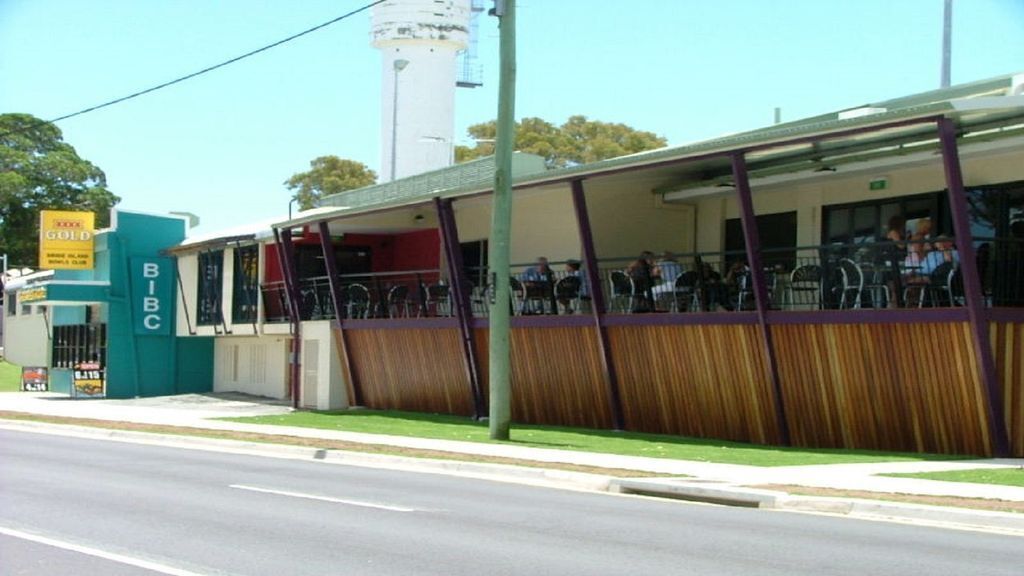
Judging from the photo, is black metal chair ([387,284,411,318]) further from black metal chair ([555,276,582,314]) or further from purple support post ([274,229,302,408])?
black metal chair ([555,276,582,314])

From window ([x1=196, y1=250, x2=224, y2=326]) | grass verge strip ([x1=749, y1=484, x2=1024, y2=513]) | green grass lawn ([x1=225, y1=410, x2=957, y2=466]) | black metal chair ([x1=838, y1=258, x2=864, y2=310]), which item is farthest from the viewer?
window ([x1=196, y1=250, x2=224, y2=326])

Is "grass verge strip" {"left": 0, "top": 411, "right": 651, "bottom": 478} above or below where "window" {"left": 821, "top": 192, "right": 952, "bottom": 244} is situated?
below

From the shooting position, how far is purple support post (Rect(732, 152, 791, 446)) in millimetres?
18922

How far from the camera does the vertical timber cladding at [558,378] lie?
22625 millimetres

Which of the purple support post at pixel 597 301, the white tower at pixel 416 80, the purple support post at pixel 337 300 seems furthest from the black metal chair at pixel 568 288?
the white tower at pixel 416 80

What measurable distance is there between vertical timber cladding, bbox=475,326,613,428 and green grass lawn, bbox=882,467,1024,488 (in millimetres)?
8396

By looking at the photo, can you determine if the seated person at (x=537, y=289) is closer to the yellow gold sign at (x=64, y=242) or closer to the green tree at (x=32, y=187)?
the yellow gold sign at (x=64, y=242)

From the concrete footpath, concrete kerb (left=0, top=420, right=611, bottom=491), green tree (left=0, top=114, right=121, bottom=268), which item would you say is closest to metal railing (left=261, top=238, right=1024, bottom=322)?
the concrete footpath

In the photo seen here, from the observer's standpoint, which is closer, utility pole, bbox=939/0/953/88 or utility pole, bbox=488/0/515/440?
utility pole, bbox=488/0/515/440

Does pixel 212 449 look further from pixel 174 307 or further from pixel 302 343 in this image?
pixel 174 307

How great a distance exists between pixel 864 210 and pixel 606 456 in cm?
775

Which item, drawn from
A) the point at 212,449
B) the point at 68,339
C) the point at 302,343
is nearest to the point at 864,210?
the point at 212,449

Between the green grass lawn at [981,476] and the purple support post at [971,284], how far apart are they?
167cm

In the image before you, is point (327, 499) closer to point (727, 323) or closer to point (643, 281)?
point (727, 323)
